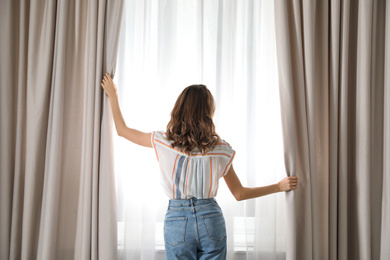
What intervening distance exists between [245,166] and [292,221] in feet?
1.40

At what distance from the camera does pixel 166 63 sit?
189cm

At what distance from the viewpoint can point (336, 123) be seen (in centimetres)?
179

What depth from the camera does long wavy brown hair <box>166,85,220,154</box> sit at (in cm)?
142

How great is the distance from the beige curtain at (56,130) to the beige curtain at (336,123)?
1.10 meters

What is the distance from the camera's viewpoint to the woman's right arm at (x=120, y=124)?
5.07ft

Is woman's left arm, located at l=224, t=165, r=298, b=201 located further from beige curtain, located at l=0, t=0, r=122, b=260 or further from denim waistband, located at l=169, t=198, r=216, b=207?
beige curtain, located at l=0, t=0, r=122, b=260

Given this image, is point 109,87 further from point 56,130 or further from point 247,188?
point 247,188

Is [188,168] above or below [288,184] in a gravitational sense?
above

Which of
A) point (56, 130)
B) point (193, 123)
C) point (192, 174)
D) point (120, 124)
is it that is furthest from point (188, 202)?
point (56, 130)

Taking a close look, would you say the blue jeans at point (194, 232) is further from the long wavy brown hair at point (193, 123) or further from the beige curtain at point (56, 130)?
the beige curtain at point (56, 130)

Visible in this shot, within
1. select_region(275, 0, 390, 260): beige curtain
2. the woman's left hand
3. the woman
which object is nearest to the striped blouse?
the woman

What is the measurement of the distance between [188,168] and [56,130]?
2.87 feet

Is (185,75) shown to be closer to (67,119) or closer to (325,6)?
(67,119)

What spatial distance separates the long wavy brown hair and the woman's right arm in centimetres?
17
